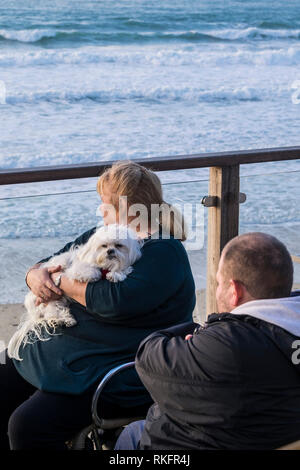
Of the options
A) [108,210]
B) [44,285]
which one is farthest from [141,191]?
[44,285]

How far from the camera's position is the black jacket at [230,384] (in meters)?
1.46

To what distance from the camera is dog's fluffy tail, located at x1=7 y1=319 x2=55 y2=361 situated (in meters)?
2.20

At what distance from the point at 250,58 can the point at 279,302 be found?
21.5 m

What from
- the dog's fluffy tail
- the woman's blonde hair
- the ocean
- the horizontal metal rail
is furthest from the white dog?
the ocean

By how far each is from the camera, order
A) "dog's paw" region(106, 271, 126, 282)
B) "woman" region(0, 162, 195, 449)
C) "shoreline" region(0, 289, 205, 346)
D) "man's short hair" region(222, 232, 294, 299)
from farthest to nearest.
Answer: "shoreline" region(0, 289, 205, 346) < "dog's paw" region(106, 271, 126, 282) < "woman" region(0, 162, 195, 449) < "man's short hair" region(222, 232, 294, 299)

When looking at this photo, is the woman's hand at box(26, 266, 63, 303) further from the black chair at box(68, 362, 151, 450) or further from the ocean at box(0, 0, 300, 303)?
the ocean at box(0, 0, 300, 303)

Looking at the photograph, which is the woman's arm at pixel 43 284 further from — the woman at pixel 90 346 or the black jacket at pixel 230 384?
the black jacket at pixel 230 384

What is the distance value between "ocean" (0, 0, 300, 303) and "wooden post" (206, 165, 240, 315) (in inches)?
5.2

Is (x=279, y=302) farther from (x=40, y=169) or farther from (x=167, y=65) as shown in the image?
(x=167, y=65)

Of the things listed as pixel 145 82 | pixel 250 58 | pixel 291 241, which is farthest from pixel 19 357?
pixel 250 58

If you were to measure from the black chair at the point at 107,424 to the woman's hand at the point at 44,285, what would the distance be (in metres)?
0.39

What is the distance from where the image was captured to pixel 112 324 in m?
2.15

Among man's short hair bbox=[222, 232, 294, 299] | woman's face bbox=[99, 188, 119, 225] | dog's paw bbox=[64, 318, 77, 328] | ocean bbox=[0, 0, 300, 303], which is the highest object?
man's short hair bbox=[222, 232, 294, 299]

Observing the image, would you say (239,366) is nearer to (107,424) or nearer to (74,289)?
(107,424)
